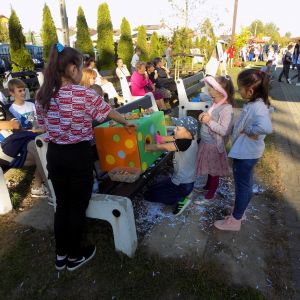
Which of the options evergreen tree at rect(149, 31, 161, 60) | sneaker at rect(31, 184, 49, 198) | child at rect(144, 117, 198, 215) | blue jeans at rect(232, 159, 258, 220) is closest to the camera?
blue jeans at rect(232, 159, 258, 220)

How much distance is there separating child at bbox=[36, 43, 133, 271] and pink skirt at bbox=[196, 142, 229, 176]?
1286mm

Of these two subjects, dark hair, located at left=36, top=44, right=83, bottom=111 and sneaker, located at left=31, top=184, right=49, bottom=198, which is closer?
dark hair, located at left=36, top=44, right=83, bottom=111

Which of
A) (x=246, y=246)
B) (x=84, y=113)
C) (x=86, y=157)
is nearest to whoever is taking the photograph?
(x=84, y=113)

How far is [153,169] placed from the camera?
10.8 ft

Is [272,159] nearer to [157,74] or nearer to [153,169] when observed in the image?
[153,169]

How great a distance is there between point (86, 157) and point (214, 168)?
1.58 metres

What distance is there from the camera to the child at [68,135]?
2.09m

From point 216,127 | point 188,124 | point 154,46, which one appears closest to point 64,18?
point 188,124

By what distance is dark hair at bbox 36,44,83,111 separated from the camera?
2.07 m

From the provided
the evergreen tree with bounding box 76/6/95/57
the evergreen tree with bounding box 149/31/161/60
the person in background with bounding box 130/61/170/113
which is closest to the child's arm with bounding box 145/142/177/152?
the person in background with bounding box 130/61/170/113

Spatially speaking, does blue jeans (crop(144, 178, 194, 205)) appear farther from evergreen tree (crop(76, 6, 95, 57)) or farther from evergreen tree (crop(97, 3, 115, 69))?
evergreen tree (crop(97, 3, 115, 69))

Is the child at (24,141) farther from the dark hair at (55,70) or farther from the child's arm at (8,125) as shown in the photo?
the dark hair at (55,70)

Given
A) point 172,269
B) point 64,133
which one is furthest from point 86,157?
point 172,269

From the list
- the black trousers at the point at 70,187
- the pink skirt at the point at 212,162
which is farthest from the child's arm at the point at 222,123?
the black trousers at the point at 70,187
